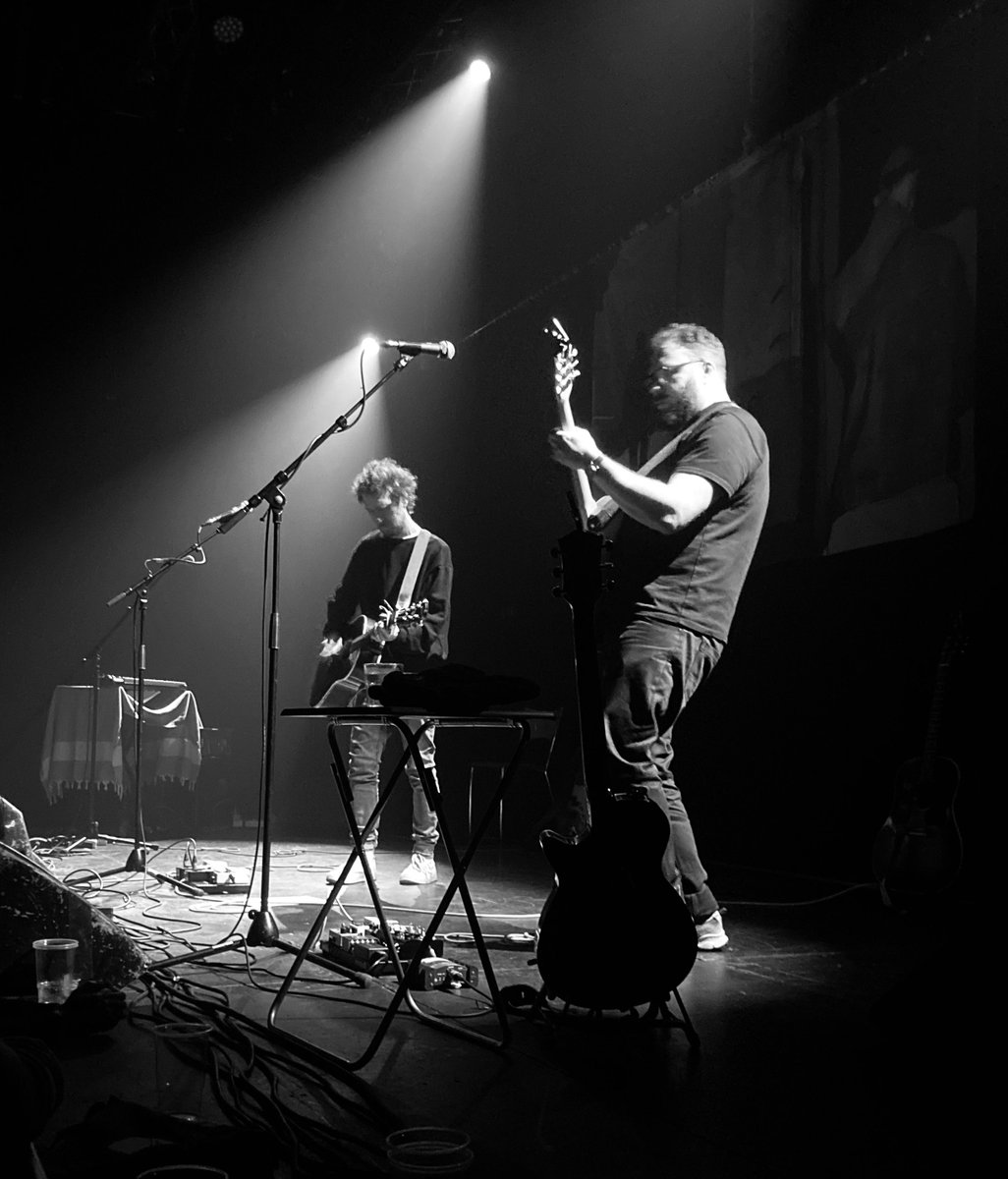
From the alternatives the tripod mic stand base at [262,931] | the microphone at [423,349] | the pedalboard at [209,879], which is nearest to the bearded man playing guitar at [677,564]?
the microphone at [423,349]

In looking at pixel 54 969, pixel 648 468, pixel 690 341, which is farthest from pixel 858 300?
pixel 54 969

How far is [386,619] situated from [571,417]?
5.79 ft

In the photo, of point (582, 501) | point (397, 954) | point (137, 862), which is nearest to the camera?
point (397, 954)

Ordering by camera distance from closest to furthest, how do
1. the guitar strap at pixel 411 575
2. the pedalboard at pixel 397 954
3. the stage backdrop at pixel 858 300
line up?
the pedalboard at pixel 397 954 < the stage backdrop at pixel 858 300 < the guitar strap at pixel 411 575

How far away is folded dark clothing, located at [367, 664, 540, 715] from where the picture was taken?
7.20 feet

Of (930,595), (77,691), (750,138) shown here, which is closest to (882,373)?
(930,595)

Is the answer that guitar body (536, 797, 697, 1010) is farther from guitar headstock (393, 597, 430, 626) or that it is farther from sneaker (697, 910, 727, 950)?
guitar headstock (393, 597, 430, 626)

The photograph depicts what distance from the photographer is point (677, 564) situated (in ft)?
10.5

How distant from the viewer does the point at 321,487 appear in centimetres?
885

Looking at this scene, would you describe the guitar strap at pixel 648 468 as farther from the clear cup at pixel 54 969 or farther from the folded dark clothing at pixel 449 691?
the clear cup at pixel 54 969

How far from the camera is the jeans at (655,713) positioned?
9.80 feet

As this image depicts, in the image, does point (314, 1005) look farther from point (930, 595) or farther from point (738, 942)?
point (930, 595)

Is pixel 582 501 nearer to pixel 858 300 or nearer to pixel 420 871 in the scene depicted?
pixel 858 300

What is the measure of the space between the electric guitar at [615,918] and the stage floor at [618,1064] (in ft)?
0.07
